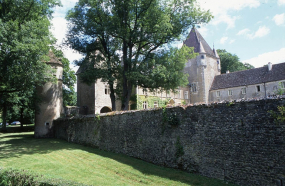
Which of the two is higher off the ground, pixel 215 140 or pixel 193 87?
pixel 193 87

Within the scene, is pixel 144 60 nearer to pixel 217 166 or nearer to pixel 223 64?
pixel 217 166

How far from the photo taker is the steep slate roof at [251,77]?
35.2m

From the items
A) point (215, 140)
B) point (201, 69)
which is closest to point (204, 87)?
point (201, 69)

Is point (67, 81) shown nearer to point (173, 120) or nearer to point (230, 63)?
point (173, 120)

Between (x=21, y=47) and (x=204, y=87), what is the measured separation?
112ft

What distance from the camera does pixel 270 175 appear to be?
24.9 ft

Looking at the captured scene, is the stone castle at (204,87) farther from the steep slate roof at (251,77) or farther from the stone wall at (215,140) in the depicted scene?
the stone wall at (215,140)

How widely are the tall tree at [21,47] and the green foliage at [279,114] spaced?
17140 mm

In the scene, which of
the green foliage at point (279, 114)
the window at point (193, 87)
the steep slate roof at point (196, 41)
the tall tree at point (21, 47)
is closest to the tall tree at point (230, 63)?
the steep slate roof at point (196, 41)

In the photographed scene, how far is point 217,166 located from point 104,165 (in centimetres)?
613

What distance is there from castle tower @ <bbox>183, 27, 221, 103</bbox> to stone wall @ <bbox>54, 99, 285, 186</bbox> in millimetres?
31743

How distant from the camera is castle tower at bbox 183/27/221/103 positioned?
43.6m

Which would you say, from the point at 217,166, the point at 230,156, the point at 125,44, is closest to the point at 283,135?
the point at 230,156

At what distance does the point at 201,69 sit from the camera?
145 feet
